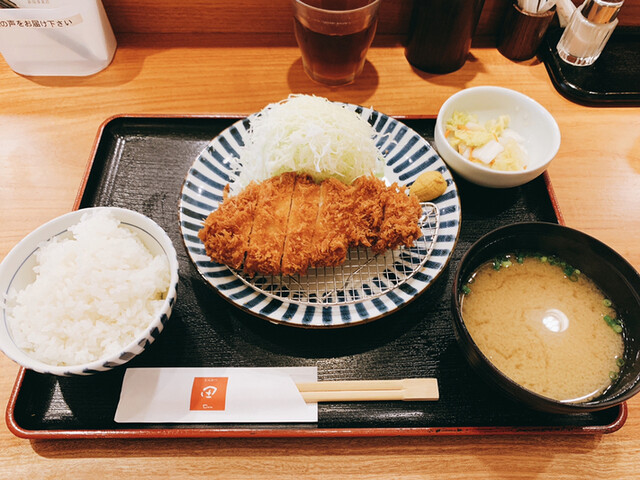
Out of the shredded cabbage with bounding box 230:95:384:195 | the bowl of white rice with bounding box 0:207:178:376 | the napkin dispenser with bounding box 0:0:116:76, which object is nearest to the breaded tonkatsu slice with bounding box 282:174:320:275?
the shredded cabbage with bounding box 230:95:384:195

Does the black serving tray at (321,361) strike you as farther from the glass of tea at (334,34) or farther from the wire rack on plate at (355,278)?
the glass of tea at (334,34)

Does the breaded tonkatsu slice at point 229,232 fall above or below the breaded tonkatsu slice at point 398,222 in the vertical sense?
below

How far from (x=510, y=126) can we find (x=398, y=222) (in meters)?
0.95

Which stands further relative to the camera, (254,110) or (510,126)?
(254,110)

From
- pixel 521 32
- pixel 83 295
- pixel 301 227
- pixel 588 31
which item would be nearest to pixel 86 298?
pixel 83 295

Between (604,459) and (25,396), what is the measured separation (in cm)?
196

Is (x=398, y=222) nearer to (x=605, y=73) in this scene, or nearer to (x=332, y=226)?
(x=332, y=226)

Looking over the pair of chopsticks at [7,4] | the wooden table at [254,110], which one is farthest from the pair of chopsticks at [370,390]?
the pair of chopsticks at [7,4]

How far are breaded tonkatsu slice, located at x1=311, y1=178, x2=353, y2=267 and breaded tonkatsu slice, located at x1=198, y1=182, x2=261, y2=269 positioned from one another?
0.90 feet

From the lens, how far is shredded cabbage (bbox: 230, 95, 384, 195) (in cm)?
189

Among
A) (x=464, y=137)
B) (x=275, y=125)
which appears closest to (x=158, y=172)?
(x=275, y=125)

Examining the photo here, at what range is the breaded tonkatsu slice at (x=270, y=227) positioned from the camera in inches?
64.0

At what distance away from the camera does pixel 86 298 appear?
56.2 inches

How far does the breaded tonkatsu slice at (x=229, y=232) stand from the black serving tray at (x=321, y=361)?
6.4 inches
